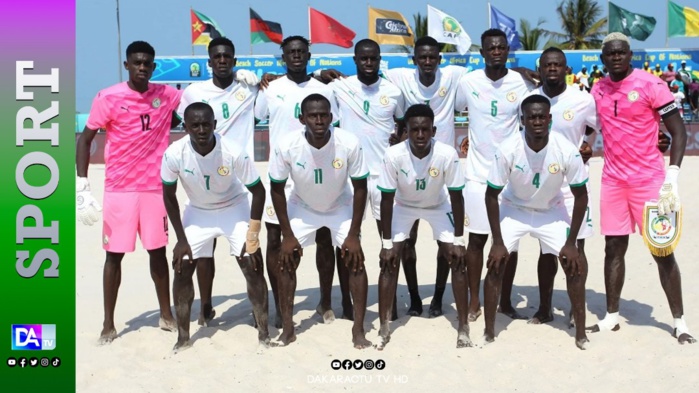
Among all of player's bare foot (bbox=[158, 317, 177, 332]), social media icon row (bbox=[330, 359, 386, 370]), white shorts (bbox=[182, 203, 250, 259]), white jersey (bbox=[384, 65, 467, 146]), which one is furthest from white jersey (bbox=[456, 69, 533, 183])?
Result: player's bare foot (bbox=[158, 317, 177, 332])

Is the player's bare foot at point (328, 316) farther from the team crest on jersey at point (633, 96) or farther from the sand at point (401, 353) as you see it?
the team crest on jersey at point (633, 96)

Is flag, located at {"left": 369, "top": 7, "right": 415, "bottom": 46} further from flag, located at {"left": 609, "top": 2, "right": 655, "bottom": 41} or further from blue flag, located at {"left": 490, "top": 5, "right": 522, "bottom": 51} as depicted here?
flag, located at {"left": 609, "top": 2, "right": 655, "bottom": 41}

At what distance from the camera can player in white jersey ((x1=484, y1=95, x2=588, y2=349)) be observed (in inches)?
253

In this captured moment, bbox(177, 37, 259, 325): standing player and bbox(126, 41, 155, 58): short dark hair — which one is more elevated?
bbox(126, 41, 155, 58): short dark hair

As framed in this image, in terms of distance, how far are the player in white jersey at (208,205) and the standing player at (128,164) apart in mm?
470

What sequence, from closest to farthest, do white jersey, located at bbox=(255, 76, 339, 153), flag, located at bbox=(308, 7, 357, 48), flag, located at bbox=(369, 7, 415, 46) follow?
white jersey, located at bbox=(255, 76, 339, 153) → flag, located at bbox=(308, 7, 357, 48) → flag, located at bbox=(369, 7, 415, 46)

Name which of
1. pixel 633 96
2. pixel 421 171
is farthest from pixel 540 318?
pixel 633 96

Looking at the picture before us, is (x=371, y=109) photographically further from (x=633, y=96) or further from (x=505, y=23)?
(x=505, y=23)

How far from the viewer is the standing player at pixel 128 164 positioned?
22.9 feet

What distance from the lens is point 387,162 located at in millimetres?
6633

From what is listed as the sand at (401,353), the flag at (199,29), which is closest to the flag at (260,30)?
the flag at (199,29)

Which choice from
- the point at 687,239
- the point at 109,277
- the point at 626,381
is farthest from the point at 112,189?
the point at 687,239

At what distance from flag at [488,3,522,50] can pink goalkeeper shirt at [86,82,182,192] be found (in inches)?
1172

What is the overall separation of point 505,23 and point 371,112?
30839mm
